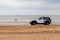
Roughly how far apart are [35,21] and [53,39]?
17.3m

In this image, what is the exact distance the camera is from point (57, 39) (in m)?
17.5

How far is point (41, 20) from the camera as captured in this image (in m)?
35.2

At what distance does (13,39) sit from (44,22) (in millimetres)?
18007

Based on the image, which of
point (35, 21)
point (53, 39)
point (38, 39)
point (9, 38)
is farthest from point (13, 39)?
point (35, 21)

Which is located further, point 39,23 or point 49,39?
point 39,23

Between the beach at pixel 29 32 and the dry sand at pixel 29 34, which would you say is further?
the beach at pixel 29 32

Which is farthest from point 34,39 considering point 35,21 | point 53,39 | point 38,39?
point 35,21

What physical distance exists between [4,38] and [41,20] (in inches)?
700

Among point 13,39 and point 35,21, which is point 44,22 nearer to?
point 35,21

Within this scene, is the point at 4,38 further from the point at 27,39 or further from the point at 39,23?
the point at 39,23

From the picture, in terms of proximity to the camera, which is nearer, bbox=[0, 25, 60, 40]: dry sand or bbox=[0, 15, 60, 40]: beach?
bbox=[0, 25, 60, 40]: dry sand

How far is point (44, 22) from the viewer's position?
115 feet

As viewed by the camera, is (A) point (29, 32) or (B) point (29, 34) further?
(A) point (29, 32)

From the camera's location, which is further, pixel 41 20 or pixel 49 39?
pixel 41 20
